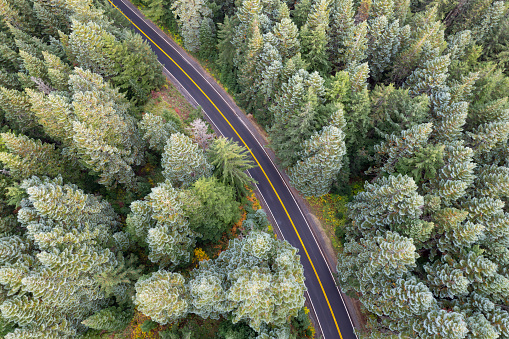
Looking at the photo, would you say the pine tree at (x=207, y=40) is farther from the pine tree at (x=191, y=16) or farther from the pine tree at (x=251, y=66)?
the pine tree at (x=251, y=66)

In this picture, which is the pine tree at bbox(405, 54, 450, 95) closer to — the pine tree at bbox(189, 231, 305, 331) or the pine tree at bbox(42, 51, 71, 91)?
the pine tree at bbox(189, 231, 305, 331)

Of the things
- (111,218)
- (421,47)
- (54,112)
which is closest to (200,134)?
(111,218)

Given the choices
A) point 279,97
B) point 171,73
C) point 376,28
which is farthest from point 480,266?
point 171,73

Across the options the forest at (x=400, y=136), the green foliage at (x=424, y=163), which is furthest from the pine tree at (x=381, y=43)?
the green foliage at (x=424, y=163)

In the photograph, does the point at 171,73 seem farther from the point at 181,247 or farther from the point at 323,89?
the point at 181,247

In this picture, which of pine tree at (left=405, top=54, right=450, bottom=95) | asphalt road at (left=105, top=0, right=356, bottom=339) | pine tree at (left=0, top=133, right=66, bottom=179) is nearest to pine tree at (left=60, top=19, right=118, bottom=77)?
pine tree at (left=0, top=133, right=66, bottom=179)
